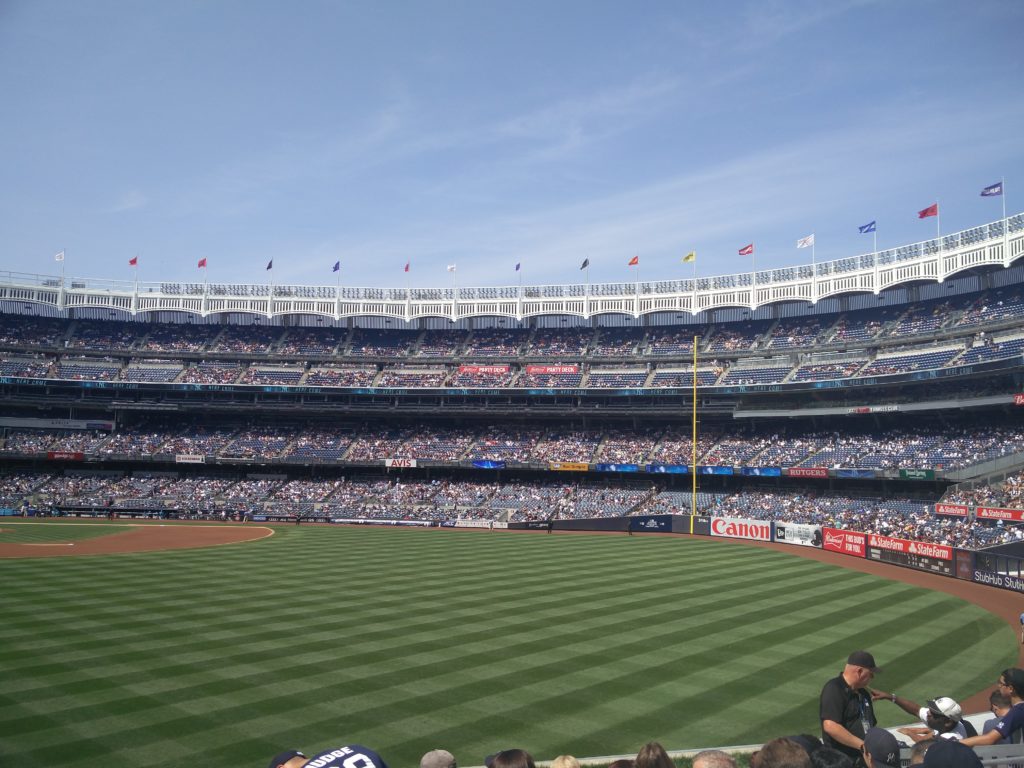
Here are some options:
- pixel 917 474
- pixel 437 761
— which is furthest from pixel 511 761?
pixel 917 474

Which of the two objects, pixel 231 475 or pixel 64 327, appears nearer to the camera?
pixel 231 475

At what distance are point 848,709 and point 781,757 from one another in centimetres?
327

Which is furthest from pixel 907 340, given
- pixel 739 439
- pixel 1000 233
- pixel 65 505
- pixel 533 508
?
pixel 65 505

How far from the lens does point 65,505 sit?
6125cm

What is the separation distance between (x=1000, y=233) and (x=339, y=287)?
202 feet

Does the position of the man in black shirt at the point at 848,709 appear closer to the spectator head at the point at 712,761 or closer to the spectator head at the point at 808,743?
the spectator head at the point at 808,743

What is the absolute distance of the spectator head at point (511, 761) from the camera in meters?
4.43

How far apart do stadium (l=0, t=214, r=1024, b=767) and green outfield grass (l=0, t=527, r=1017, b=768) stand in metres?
0.13

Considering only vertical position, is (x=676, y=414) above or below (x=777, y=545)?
above

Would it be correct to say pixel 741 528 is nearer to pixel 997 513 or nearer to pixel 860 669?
pixel 997 513

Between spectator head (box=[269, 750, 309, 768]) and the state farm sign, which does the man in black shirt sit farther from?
the state farm sign

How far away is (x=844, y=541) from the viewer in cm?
4278

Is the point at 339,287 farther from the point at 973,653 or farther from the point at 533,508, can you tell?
the point at 973,653

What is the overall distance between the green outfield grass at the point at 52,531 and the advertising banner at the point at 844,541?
4598 cm
